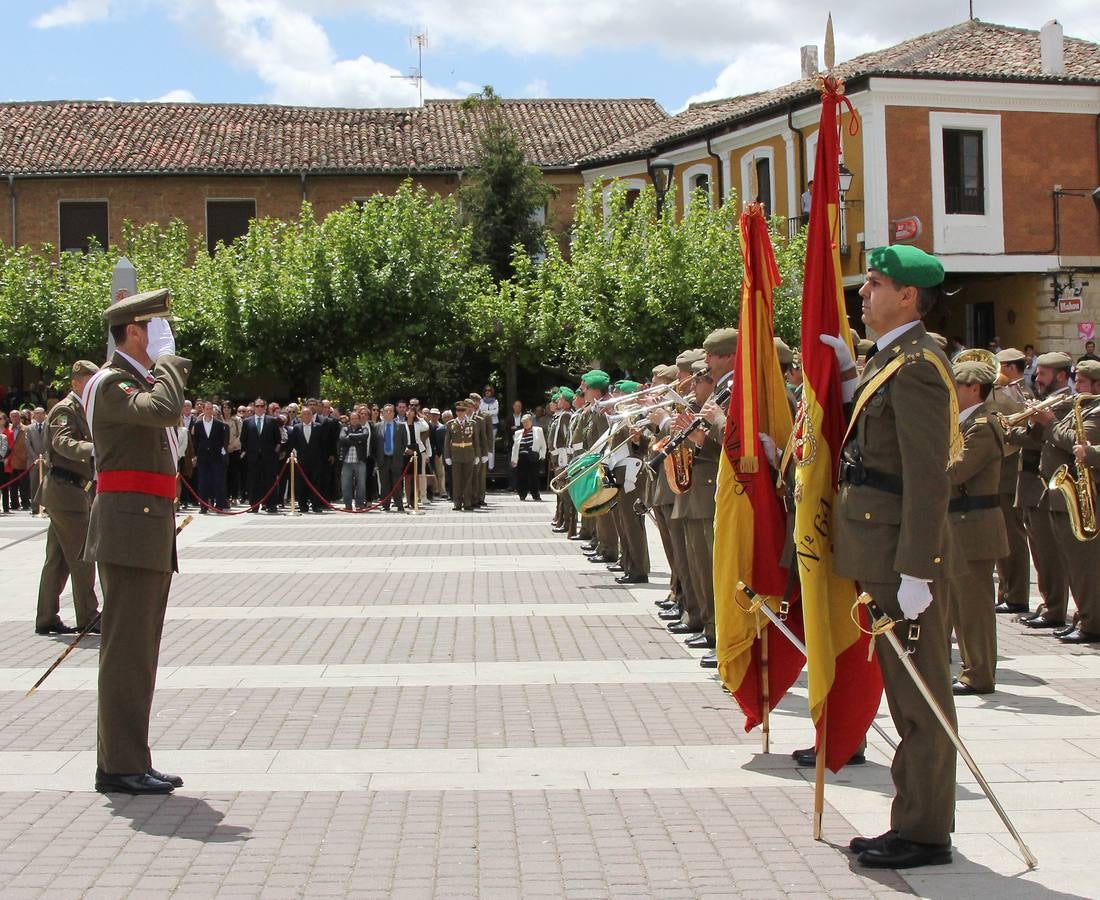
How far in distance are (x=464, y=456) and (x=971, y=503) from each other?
666 inches

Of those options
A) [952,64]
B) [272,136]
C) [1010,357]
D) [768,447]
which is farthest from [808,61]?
[768,447]

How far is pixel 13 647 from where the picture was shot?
33.0ft

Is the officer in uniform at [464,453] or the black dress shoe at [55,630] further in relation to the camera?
the officer in uniform at [464,453]

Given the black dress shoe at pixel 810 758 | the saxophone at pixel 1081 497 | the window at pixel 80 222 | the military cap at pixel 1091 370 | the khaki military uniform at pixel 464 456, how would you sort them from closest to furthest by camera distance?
the black dress shoe at pixel 810 758, the saxophone at pixel 1081 497, the military cap at pixel 1091 370, the khaki military uniform at pixel 464 456, the window at pixel 80 222

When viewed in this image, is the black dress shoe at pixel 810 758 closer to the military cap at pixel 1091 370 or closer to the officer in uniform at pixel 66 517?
the military cap at pixel 1091 370

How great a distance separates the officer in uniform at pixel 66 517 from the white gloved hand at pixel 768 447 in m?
5.56

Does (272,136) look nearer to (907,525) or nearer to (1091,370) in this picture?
(1091,370)

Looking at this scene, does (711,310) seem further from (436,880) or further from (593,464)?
(436,880)

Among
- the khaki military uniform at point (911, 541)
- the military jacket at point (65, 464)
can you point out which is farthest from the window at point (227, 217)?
the khaki military uniform at point (911, 541)

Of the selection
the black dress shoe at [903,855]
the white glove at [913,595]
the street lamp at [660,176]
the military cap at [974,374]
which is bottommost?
the black dress shoe at [903,855]

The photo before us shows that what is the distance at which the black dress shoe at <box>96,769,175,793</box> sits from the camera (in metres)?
6.07

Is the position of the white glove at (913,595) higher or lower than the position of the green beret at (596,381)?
lower

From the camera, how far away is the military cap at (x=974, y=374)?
8.31 metres

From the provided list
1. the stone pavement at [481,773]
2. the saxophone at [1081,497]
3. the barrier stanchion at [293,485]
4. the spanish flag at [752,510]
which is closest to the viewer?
the stone pavement at [481,773]
